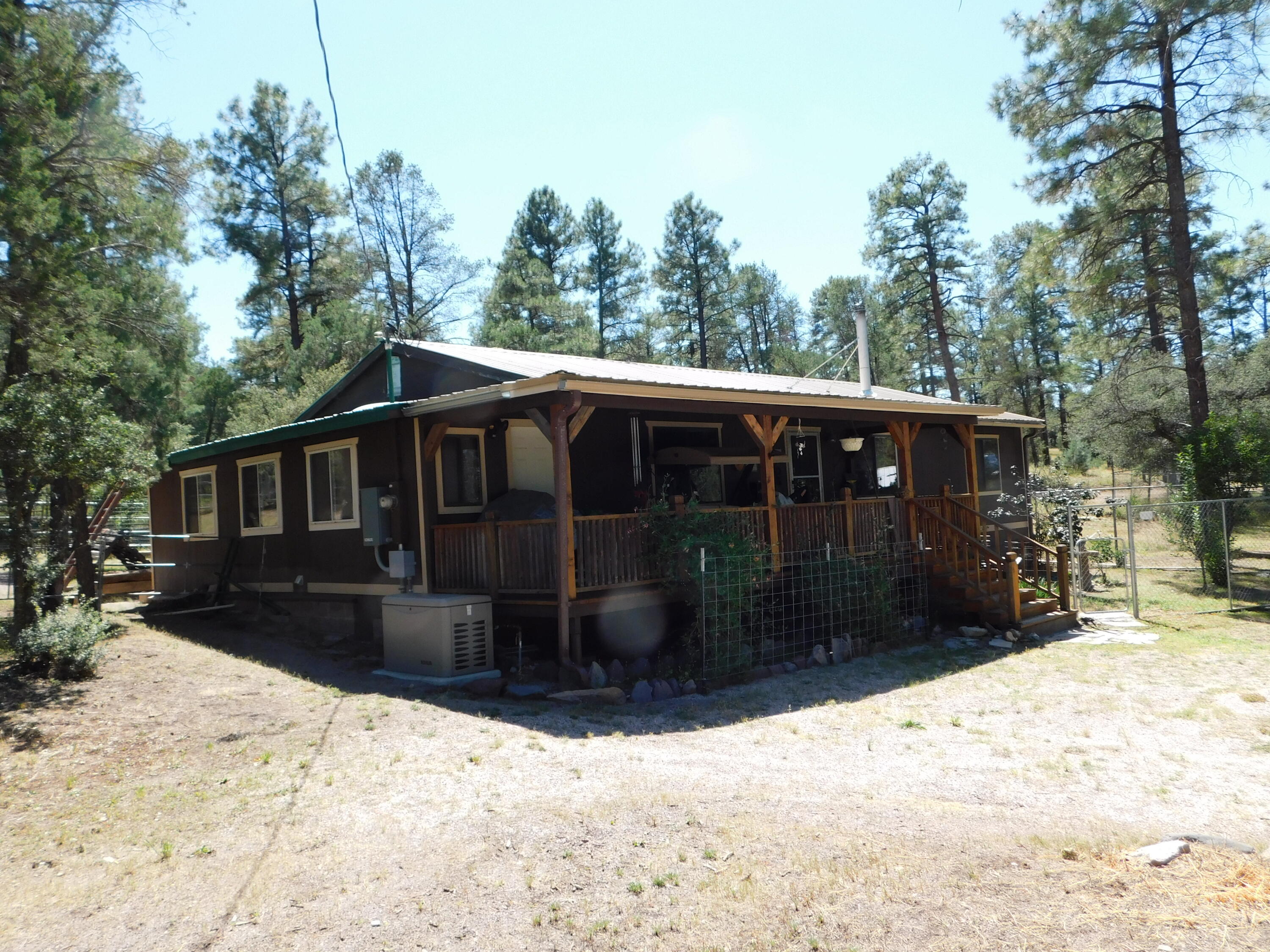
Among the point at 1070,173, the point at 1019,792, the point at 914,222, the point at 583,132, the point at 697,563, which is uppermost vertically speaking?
the point at 914,222

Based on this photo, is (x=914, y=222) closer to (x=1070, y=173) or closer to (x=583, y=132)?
(x=1070, y=173)

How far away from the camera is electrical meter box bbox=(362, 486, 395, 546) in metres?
11.0

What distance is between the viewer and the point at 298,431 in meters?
12.1

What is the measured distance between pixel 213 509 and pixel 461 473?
6898 mm

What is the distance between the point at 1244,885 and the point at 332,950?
Answer: 155 inches

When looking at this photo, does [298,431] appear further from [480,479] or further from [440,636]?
[440,636]

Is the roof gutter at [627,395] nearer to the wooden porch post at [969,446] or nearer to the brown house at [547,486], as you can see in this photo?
the brown house at [547,486]

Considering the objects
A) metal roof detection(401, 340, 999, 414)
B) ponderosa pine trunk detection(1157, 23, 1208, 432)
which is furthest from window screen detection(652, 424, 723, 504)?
ponderosa pine trunk detection(1157, 23, 1208, 432)

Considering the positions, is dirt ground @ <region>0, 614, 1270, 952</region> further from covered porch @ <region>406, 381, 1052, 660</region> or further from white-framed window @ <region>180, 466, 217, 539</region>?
white-framed window @ <region>180, 466, 217, 539</region>

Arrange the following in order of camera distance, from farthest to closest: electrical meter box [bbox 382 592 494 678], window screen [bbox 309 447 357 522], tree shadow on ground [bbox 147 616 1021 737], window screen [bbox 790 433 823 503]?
window screen [bbox 790 433 823 503] < window screen [bbox 309 447 357 522] < electrical meter box [bbox 382 592 494 678] < tree shadow on ground [bbox 147 616 1021 737]

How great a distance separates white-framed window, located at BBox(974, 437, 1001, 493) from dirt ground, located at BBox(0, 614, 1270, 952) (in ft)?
36.0

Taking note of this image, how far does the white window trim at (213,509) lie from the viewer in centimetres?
1549

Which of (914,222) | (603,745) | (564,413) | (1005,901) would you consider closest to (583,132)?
(564,413)

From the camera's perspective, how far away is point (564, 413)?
29.3ft
